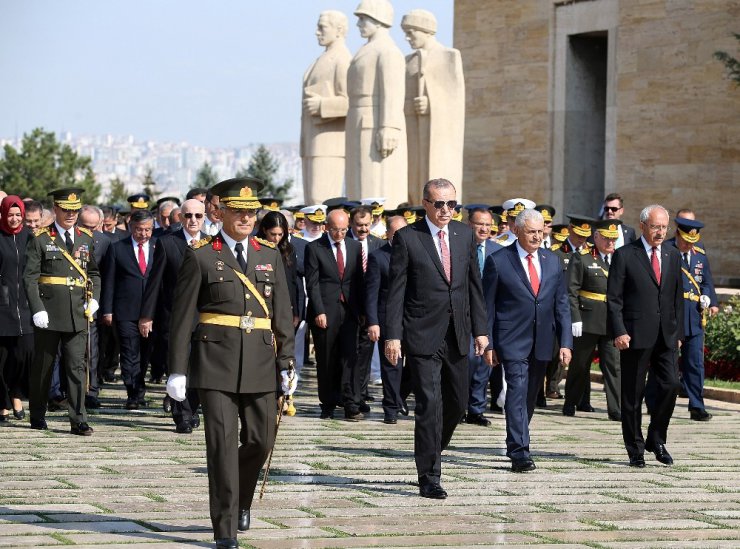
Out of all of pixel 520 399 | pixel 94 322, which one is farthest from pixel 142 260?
pixel 520 399

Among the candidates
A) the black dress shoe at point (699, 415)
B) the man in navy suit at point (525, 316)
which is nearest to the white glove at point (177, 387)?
the man in navy suit at point (525, 316)

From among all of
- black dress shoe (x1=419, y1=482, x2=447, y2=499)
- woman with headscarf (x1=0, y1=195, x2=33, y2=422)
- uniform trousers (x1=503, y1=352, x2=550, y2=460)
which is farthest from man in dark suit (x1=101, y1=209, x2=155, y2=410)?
black dress shoe (x1=419, y1=482, x2=447, y2=499)

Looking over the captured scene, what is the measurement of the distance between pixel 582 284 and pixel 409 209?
3466 millimetres

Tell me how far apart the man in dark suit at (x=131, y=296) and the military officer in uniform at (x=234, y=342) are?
21.8ft

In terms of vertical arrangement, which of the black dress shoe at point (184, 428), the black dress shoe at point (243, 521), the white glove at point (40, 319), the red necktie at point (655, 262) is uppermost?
the red necktie at point (655, 262)

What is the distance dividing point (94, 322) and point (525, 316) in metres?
5.43

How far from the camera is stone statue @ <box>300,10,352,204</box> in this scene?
24.3m

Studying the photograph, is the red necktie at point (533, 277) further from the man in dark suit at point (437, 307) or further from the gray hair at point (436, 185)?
the gray hair at point (436, 185)

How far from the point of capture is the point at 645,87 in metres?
30.3

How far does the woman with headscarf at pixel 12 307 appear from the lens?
13680 millimetres

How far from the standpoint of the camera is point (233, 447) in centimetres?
841

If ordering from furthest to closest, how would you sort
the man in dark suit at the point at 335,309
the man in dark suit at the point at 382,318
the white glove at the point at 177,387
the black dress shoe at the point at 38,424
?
the man in dark suit at the point at 335,309, the man in dark suit at the point at 382,318, the black dress shoe at the point at 38,424, the white glove at the point at 177,387

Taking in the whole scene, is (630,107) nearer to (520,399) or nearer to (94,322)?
(94,322)

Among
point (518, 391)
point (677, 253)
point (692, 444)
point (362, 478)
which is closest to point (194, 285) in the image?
point (362, 478)
